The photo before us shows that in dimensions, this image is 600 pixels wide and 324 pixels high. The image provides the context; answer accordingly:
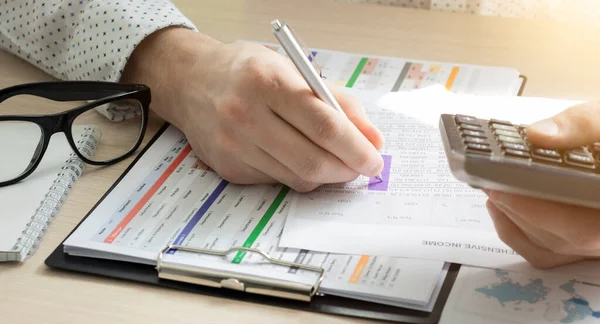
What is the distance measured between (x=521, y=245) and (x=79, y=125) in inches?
19.0

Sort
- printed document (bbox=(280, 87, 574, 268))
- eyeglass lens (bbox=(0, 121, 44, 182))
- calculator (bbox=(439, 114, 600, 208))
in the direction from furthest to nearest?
eyeglass lens (bbox=(0, 121, 44, 182)) → printed document (bbox=(280, 87, 574, 268)) → calculator (bbox=(439, 114, 600, 208))

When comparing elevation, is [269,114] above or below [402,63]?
above

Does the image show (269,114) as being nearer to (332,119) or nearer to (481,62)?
(332,119)

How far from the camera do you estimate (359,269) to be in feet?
1.91

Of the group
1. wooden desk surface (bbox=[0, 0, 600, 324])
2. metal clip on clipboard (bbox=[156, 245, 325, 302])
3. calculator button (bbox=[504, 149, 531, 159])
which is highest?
calculator button (bbox=[504, 149, 531, 159])

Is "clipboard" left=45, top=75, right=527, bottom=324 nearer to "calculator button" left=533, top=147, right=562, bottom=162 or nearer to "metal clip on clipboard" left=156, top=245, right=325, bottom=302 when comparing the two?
"metal clip on clipboard" left=156, top=245, right=325, bottom=302

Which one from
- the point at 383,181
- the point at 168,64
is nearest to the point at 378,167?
the point at 383,181

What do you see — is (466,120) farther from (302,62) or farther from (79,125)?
(79,125)

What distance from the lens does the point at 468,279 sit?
57cm

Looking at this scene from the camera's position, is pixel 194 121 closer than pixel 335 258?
No

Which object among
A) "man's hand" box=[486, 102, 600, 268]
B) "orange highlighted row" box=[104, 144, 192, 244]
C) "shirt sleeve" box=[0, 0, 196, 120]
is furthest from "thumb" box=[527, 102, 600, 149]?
"shirt sleeve" box=[0, 0, 196, 120]

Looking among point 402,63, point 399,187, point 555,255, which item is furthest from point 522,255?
point 402,63

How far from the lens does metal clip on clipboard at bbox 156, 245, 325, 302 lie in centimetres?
56

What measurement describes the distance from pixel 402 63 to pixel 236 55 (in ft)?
0.92
